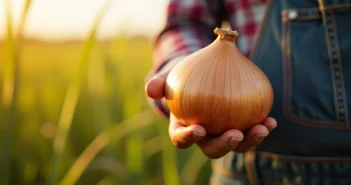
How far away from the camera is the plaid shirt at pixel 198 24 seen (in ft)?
2.48

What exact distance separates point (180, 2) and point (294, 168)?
0.31 meters

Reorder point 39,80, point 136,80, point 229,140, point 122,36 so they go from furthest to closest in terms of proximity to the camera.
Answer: point 136,80
point 39,80
point 122,36
point 229,140

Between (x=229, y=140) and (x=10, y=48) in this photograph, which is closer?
(x=229, y=140)

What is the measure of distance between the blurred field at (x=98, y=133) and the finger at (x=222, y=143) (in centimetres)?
28

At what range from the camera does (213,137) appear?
21.9 inches

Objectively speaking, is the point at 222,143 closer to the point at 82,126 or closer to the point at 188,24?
the point at 188,24

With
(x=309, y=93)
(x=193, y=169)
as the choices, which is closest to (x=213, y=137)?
(x=309, y=93)

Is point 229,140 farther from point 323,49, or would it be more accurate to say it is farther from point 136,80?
point 136,80

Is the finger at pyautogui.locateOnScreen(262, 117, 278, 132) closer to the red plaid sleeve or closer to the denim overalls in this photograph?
the denim overalls

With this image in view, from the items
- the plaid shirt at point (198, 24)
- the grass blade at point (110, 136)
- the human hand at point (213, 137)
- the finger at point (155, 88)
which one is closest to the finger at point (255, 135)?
the human hand at point (213, 137)

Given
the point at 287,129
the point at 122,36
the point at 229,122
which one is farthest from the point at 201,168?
the point at 229,122

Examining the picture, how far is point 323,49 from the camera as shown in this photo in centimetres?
66

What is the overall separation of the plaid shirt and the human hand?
6.2 inches

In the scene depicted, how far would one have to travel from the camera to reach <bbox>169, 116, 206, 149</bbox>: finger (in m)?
0.51
